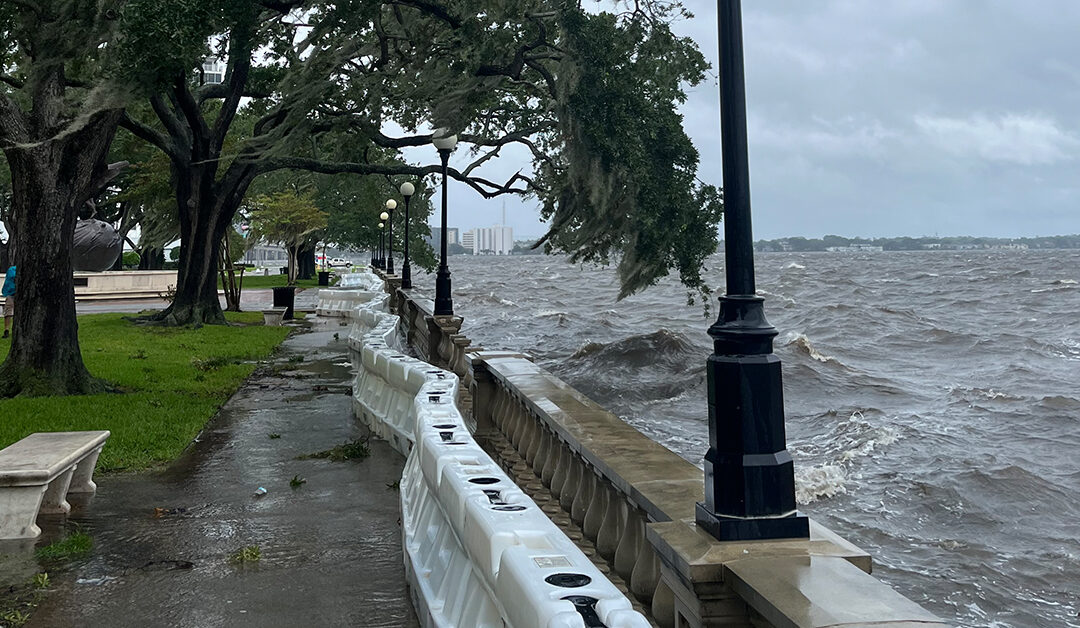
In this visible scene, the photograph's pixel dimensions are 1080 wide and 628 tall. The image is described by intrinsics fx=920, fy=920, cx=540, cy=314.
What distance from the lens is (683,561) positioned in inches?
127

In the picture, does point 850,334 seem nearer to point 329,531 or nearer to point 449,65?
point 449,65

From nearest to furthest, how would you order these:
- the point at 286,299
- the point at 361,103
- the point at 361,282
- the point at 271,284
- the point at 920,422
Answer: the point at 920,422 < the point at 361,103 < the point at 286,299 < the point at 361,282 < the point at 271,284

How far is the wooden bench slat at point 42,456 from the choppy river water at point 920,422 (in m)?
8.09

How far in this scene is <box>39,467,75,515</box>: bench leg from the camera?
713 centimetres

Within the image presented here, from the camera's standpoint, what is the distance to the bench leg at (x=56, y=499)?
281 inches

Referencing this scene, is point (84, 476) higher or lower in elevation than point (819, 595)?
lower

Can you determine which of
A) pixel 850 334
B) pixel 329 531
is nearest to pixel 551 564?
pixel 329 531

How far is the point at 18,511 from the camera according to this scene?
6.50 meters

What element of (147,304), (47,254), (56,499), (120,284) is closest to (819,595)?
(56,499)

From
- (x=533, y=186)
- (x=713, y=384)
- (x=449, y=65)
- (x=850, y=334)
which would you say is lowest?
(x=850, y=334)

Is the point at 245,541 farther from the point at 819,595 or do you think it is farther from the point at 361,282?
the point at 361,282

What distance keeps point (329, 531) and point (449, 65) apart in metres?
14.2

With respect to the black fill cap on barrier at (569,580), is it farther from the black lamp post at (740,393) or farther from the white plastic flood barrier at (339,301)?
the white plastic flood barrier at (339,301)

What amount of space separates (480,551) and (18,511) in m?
4.68
